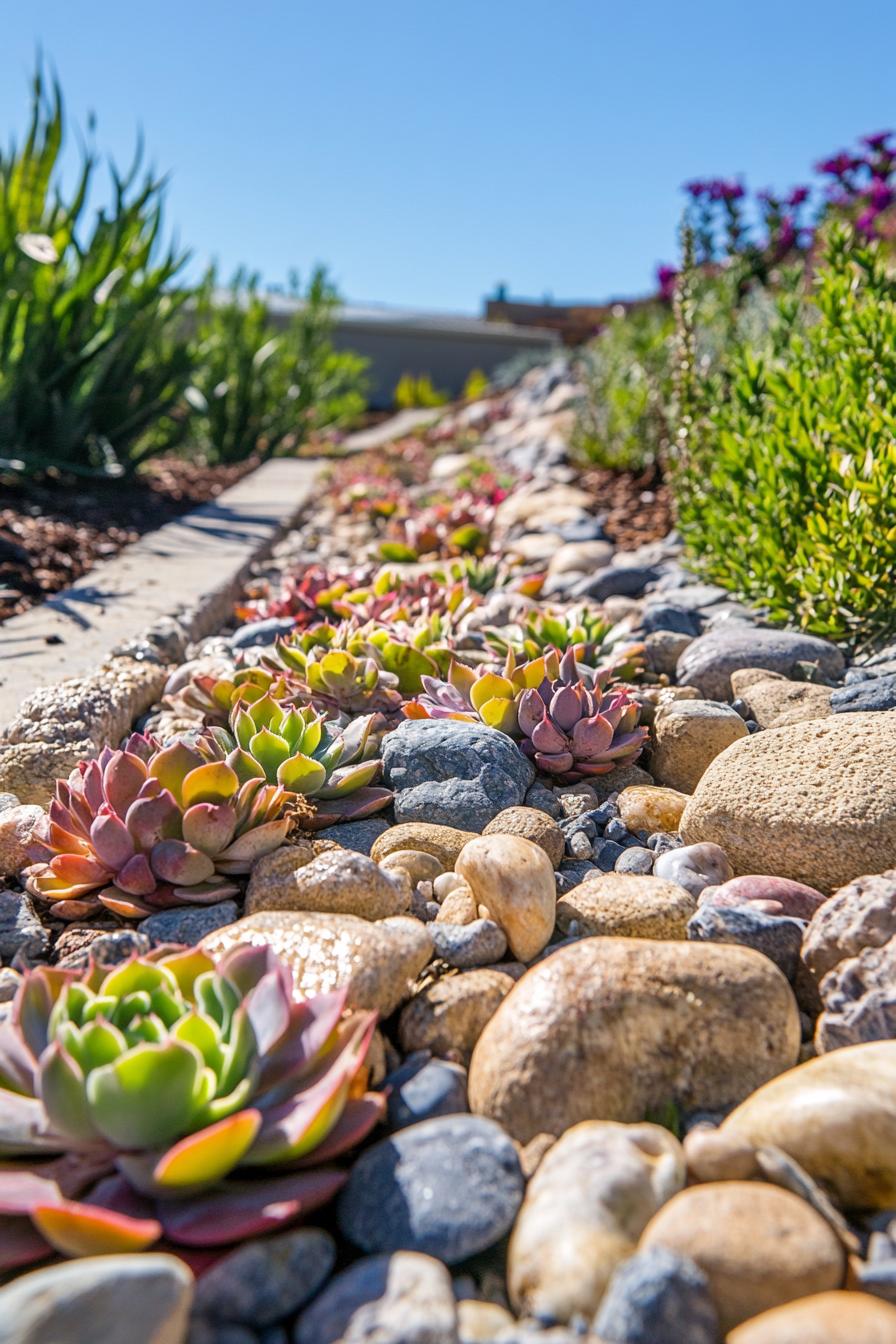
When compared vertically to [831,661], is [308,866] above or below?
below

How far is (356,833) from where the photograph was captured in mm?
2531

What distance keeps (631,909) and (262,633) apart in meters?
2.43

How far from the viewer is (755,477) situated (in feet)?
13.5

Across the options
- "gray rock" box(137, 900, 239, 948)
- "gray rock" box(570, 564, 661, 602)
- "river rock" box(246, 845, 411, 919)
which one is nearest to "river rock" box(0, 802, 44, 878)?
"gray rock" box(137, 900, 239, 948)

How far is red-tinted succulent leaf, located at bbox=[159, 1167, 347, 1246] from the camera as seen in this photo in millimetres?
1350

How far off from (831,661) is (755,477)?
1.03 meters

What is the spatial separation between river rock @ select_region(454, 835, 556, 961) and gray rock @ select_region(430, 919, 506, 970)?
29 millimetres

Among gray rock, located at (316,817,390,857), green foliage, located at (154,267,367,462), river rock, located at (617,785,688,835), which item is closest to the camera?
gray rock, located at (316,817,390,857)

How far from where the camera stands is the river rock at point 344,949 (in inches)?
70.3

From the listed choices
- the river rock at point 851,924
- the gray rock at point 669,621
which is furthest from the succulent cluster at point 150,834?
the gray rock at point 669,621

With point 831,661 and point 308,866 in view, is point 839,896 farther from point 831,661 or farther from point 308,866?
point 831,661

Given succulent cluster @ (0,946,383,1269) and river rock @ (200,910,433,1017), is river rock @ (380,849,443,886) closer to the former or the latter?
river rock @ (200,910,433,1017)

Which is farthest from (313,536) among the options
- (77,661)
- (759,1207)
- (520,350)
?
(520,350)

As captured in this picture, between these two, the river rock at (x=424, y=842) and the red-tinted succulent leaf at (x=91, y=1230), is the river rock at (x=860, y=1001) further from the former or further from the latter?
the red-tinted succulent leaf at (x=91, y=1230)
